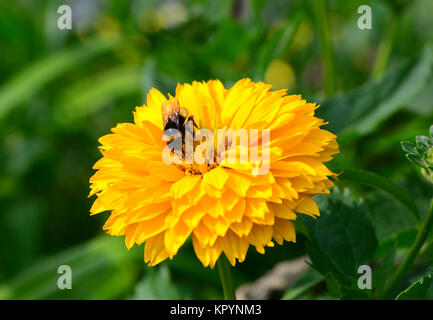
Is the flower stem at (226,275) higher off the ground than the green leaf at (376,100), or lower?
lower

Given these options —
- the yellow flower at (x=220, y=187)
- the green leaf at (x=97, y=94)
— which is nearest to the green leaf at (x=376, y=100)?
the yellow flower at (x=220, y=187)

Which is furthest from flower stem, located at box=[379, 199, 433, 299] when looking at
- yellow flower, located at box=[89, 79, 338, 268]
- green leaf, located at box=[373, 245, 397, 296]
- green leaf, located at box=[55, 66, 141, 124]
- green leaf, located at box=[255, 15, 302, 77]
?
green leaf, located at box=[55, 66, 141, 124]

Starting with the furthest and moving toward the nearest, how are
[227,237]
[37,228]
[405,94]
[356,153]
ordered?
[37,228]
[356,153]
[405,94]
[227,237]

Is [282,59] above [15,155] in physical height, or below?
above

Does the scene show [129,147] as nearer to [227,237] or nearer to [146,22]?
[227,237]

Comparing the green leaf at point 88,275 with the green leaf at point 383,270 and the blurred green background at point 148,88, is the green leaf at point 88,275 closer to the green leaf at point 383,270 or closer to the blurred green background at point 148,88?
the blurred green background at point 148,88

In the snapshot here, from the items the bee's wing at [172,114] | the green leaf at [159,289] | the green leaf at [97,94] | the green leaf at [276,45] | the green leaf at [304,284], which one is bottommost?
the green leaf at [304,284]
